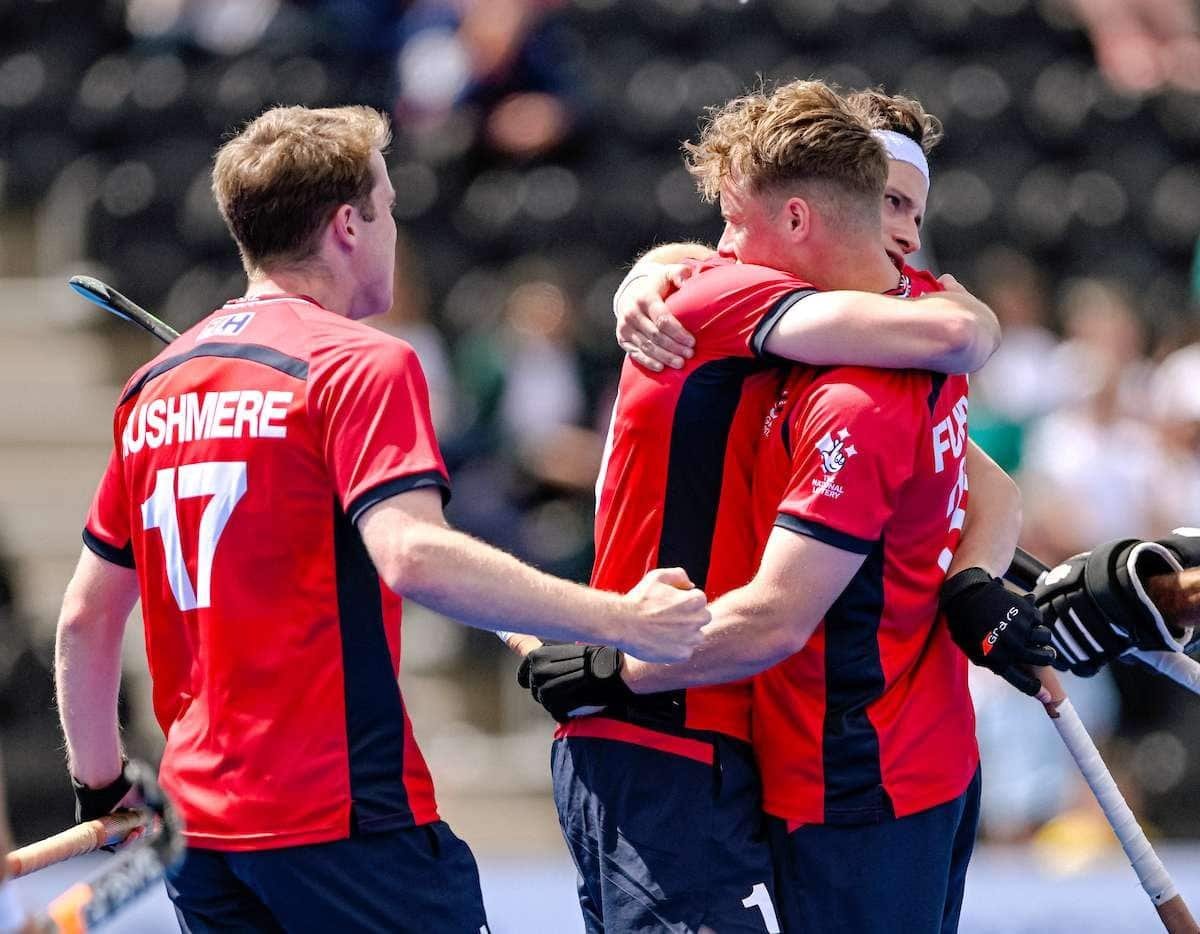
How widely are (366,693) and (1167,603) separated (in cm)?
173

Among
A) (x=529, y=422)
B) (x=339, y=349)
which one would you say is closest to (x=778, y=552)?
(x=339, y=349)

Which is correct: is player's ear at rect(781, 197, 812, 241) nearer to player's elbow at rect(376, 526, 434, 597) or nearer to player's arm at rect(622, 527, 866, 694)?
player's arm at rect(622, 527, 866, 694)

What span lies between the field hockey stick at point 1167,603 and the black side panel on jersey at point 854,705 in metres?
0.79

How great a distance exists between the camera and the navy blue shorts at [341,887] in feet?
10.5

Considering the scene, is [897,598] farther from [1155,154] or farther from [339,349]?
[1155,154]

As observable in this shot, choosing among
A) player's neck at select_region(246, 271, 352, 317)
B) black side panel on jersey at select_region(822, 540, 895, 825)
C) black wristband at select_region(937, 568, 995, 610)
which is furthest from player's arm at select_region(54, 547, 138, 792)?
black wristband at select_region(937, 568, 995, 610)

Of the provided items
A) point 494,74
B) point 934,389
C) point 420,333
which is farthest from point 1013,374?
point 934,389

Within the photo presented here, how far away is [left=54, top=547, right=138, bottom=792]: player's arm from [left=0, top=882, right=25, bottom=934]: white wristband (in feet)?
2.95

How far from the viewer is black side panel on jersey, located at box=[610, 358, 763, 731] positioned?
134 inches

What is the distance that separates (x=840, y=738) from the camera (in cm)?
337

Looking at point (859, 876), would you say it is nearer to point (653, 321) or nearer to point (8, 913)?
point (653, 321)

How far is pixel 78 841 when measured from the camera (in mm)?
3459

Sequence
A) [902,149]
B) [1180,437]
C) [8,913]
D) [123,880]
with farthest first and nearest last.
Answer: [1180,437], [902,149], [123,880], [8,913]

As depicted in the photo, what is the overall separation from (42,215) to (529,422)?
3257mm
